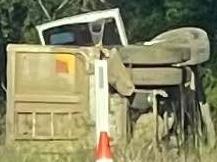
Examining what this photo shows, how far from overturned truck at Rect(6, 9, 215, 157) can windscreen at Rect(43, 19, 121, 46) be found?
1.01m

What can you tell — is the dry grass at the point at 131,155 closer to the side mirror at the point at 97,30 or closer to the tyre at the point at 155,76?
the tyre at the point at 155,76

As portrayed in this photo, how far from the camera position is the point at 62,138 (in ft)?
37.3

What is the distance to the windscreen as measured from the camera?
1270 centimetres

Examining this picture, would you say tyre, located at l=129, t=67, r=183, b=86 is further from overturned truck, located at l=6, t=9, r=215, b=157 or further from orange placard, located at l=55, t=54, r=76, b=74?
orange placard, located at l=55, t=54, r=76, b=74

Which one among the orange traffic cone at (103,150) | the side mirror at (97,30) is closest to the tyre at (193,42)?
the side mirror at (97,30)

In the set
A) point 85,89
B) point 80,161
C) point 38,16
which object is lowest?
point 80,161

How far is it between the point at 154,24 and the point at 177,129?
234 inches

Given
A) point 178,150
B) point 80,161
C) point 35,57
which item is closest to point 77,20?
point 35,57

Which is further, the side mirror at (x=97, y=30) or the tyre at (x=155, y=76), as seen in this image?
the side mirror at (x=97, y=30)

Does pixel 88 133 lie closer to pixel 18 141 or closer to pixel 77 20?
pixel 18 141

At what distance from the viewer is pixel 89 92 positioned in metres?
11.4

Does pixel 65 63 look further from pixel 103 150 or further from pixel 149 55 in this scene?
pixel 103 150

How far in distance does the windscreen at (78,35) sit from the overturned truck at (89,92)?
3.30 feet

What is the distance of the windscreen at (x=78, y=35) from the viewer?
1270 centimetres
